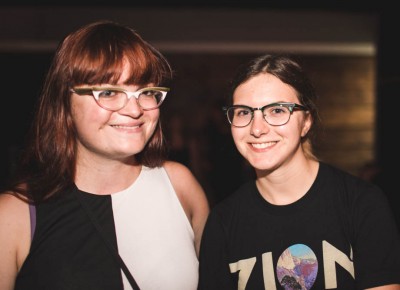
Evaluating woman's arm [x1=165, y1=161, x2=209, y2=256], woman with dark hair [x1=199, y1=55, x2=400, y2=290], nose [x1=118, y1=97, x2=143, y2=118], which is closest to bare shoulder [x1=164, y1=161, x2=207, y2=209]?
woman's arm [x1=165, y1=161, x2=209, y2=256]

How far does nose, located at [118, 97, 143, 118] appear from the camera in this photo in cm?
146

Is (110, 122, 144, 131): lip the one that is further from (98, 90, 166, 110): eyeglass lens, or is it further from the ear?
the ear

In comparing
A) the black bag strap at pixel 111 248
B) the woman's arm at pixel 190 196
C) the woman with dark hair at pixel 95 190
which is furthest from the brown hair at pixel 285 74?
the black bag strap at pixel 111 248

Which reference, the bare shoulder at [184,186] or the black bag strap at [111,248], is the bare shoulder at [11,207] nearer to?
the black bag strap at [111,248]

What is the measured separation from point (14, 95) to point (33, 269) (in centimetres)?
458

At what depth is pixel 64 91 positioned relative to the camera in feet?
4.85

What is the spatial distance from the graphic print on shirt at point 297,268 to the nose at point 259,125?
0.48m

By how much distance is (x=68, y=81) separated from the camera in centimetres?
145

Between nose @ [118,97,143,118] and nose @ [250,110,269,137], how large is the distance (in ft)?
1.58

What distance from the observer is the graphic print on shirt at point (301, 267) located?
148 cm

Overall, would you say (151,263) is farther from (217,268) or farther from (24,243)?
(24,243)

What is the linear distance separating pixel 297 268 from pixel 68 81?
1.15 meters

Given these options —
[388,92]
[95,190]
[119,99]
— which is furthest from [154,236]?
[388,92]

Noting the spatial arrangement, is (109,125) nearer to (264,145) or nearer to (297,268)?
(264,145)
